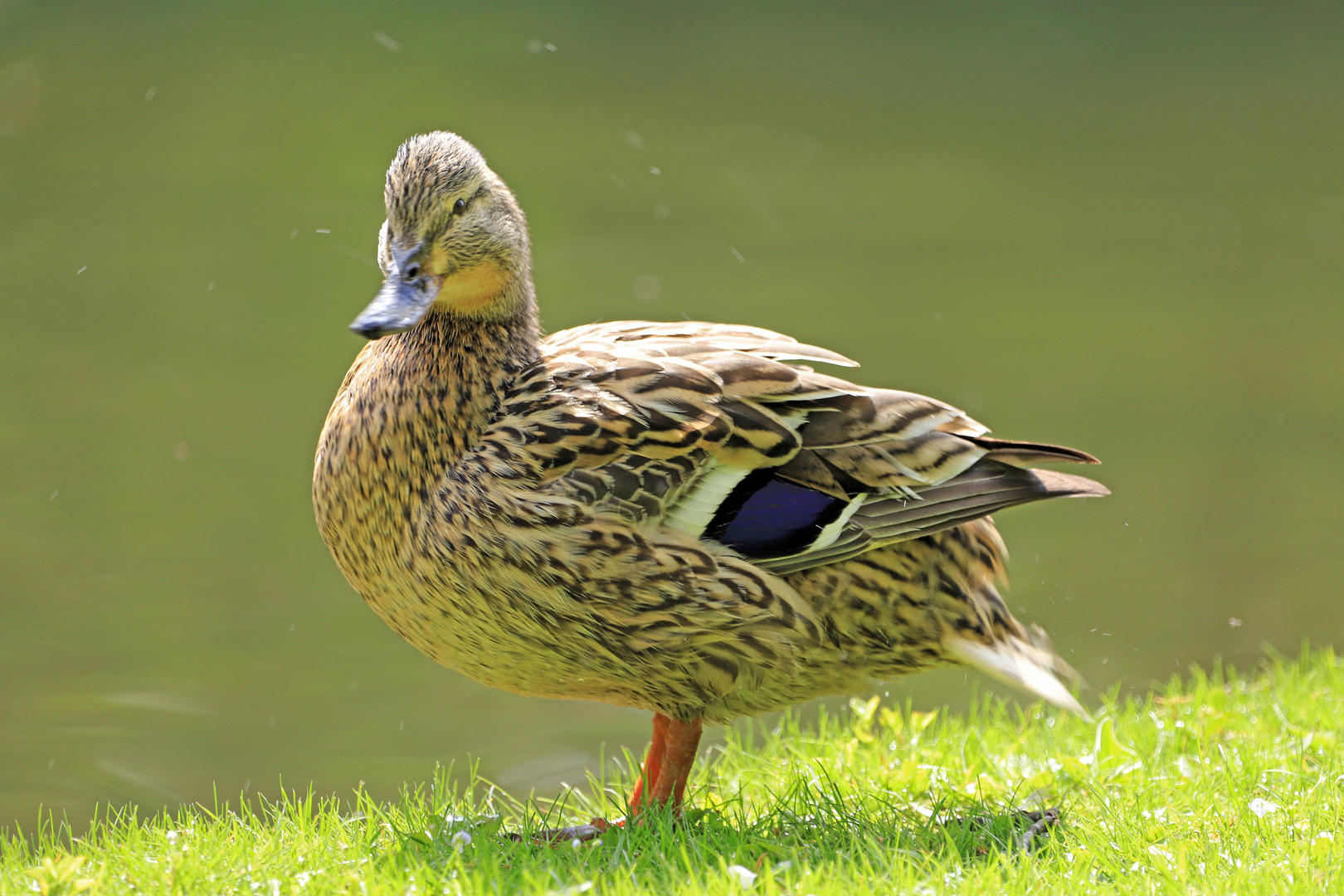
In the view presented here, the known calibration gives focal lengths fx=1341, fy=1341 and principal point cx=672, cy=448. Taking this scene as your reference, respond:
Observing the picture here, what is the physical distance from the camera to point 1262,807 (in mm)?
3326

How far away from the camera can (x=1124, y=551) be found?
7.07 meters

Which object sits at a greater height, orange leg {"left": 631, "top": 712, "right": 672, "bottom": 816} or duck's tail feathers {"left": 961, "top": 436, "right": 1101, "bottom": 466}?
duck's tail feathers {"left": 961, "top": 436, "right": 1101, "bottom": 466}

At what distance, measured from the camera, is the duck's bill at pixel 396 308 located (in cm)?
317

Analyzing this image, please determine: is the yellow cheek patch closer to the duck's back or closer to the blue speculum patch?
the duck's back

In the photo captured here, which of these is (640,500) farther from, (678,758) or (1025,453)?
(1025,453)

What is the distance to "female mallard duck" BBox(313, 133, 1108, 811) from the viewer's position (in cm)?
338

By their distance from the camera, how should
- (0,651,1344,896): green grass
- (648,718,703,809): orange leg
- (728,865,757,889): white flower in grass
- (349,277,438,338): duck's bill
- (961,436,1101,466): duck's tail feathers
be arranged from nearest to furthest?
1. (728,865,757,889): white flower in grass
2. (0,651,1344,896): green grass
3. (349,277,438,338): duck's bill
4. (648,718,703,809): orange leg
5. (961,436,1101,466): duck's tail feathers

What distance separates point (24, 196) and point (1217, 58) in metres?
11.4

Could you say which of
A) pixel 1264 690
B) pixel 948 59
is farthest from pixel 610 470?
pixel 948 59

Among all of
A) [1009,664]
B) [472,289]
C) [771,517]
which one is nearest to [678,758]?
[771,517]

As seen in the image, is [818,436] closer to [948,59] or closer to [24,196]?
[24,196]

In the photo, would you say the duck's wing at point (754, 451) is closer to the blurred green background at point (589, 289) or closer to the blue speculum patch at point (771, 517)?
the blue speculum patch at point (771, 517)

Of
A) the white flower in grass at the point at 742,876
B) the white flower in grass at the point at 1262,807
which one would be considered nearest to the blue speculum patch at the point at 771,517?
the white flower in grass at the point at 742,876

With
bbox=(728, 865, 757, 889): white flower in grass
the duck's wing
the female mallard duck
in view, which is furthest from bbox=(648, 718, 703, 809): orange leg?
bbox=(728, 865, 757, 889): white flower in grass
